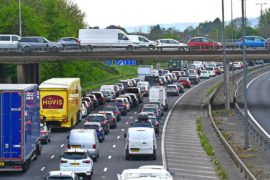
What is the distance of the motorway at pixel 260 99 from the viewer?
71.7m

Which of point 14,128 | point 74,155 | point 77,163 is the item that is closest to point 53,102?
point 14,128

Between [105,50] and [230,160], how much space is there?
4570 cm

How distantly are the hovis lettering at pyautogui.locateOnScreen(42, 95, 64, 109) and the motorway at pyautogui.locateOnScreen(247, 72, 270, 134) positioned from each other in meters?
13.8

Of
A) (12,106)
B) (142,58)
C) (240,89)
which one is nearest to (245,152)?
(12,106)

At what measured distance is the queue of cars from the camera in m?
89.2

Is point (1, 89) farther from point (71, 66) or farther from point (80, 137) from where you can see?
point (71, 66)

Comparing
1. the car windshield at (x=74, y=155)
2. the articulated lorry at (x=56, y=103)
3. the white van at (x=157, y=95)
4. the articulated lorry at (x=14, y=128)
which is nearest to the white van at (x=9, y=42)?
the white van at (x=157, y=95)

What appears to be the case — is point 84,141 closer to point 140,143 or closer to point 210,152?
point 140,143

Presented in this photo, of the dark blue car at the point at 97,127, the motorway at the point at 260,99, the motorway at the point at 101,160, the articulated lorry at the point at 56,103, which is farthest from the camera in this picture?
the motorway at the point at 260,99

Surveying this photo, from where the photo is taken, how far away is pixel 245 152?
4931 cm

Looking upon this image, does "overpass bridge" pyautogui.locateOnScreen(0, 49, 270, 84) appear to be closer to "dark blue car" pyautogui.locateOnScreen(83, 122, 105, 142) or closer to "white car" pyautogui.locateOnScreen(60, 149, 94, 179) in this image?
"dark blue car" pyautogui.locateOnScreen(83, 122, 105, 142)

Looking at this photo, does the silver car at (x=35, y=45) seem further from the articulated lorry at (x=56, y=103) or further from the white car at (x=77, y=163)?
the white car at (x=77, y=163)

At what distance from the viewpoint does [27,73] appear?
9238cm

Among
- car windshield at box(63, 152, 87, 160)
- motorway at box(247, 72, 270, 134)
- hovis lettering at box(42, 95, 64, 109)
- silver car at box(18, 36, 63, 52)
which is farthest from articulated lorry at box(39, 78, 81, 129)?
silver car at box(18, 36, 63, 52)
